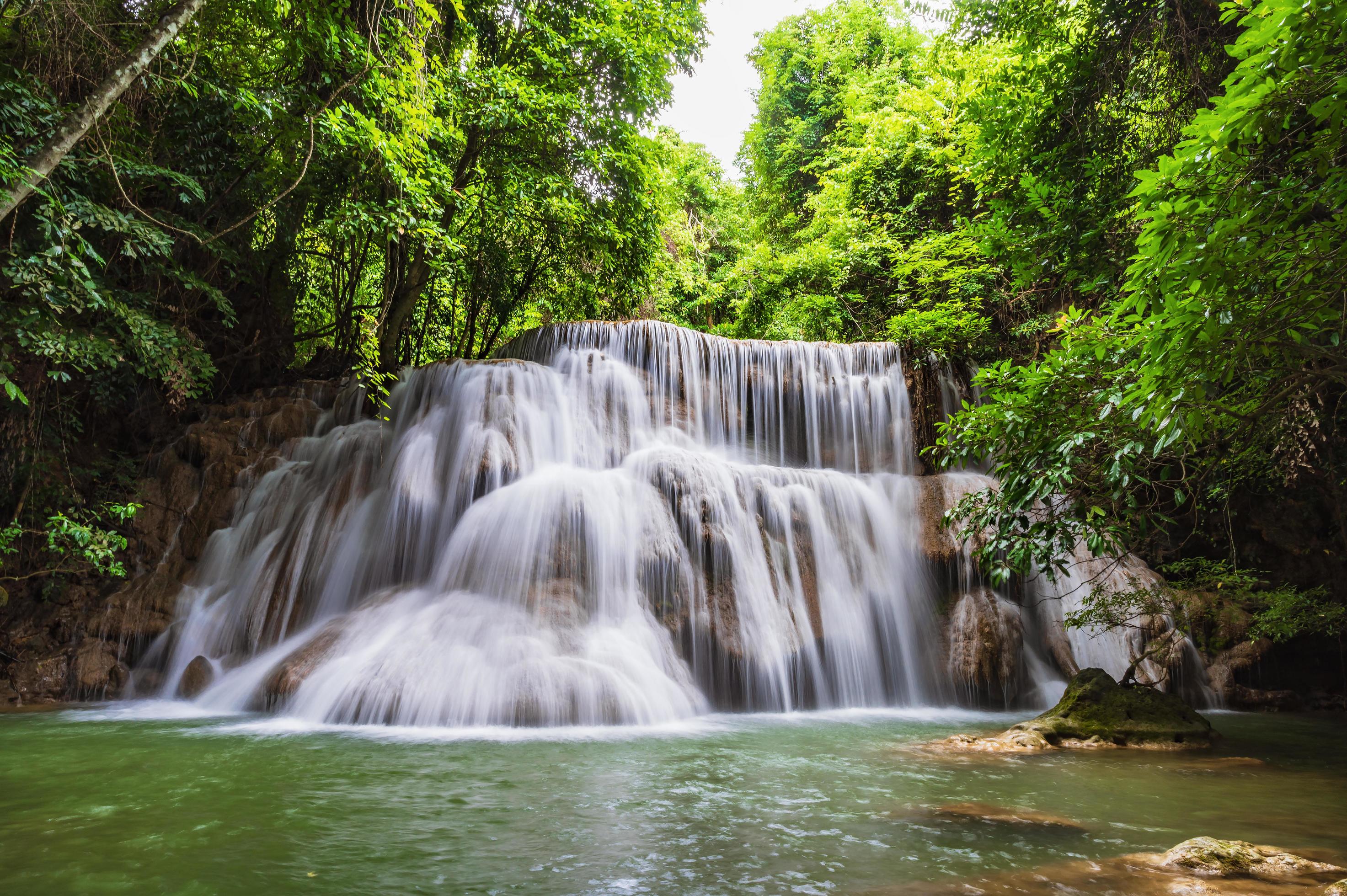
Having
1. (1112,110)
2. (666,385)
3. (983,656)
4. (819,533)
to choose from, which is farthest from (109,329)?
(1112,110)

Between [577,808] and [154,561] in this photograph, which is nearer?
[577,808]

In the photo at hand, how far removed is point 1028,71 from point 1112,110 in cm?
121

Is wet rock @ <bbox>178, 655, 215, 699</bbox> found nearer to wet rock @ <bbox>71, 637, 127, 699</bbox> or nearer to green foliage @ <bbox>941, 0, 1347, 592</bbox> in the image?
wet rock @ <bbox>71, 637, 127, 699</bbox>

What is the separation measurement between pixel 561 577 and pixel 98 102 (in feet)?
19.8

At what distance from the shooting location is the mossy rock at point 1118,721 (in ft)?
20.8

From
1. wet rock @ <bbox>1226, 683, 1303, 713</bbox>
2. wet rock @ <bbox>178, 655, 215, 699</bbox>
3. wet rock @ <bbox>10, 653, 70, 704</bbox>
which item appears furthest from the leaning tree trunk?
wet rock @ <bbox>1226, 683, 1303, 713</bbox>

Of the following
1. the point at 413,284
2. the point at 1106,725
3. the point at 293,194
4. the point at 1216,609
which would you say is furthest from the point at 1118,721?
the point at 413,284

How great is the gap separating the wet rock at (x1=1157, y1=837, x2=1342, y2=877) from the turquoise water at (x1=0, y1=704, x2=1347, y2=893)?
12.2 inches

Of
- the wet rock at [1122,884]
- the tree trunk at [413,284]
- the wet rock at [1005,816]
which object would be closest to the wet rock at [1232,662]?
the wet rock at [1005,816]

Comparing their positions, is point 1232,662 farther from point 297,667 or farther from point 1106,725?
point 297,667

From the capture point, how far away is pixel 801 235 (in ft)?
68.0

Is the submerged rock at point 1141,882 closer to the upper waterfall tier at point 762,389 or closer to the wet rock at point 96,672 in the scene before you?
the wet rock at point 96,672

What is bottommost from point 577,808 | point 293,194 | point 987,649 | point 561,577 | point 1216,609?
point 577,808

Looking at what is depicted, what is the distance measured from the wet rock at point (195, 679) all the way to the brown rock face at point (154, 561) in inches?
40.3
